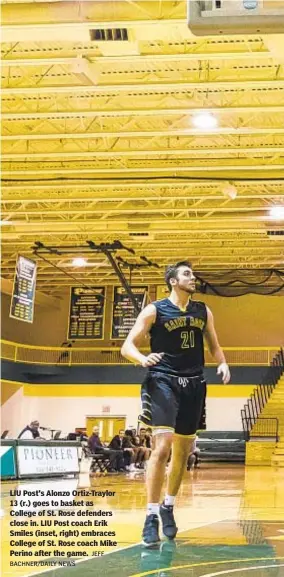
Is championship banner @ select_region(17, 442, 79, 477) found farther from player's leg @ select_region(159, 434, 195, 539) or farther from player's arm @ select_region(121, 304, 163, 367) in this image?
player's arm @ select_region(121, 304, 163, 367)

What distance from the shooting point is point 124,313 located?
28891 mm

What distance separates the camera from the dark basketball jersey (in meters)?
5.37

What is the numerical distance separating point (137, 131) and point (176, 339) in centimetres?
1207

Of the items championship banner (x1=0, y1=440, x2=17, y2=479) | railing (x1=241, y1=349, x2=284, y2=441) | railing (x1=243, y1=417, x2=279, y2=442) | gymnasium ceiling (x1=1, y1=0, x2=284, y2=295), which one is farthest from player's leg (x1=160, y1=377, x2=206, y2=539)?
railing (x1=241, y1=349, x2=284, y2=441)

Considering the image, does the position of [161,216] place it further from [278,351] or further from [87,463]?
[278,351]

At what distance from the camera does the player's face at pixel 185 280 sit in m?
5.49

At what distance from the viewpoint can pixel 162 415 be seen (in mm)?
5164

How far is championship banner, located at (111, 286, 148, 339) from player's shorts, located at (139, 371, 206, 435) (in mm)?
22835

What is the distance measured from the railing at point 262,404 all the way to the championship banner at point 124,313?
6.63 m

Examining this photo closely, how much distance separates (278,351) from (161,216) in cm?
1257

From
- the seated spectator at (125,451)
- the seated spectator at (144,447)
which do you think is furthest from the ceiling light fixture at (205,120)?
the seated spectator at (144,447)

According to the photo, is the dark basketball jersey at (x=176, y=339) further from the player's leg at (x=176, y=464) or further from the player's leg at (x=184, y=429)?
the player's leg at (x=176, y=464)

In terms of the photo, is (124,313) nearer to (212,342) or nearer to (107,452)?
(107,452)

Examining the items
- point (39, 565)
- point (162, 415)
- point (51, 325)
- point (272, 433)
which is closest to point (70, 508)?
point (162, 415)
